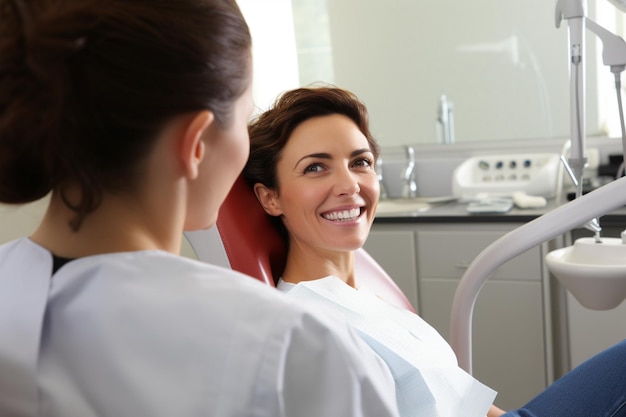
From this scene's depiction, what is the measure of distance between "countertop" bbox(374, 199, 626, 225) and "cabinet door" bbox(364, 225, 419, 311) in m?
0.05

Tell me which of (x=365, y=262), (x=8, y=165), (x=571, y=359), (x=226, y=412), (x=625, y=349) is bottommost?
(x=571, y=359)

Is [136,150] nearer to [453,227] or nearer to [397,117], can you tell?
[453,227]

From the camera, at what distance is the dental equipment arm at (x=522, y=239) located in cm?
134

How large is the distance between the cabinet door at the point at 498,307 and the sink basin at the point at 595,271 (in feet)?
3.24

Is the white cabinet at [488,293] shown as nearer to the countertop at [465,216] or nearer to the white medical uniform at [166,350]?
the countertop at [465,216]

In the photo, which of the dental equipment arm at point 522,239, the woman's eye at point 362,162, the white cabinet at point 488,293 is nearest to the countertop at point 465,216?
the white cabinet at point 488,293

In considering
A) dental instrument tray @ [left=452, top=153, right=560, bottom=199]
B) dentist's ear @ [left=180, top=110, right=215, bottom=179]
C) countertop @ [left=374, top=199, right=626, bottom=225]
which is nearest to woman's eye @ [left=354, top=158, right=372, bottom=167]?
dentist's ear @ [left=180, top=110, right=215, bottom=179]

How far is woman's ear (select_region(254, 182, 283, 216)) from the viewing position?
1.58 m

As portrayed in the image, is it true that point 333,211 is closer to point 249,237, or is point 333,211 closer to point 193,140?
point 249,237

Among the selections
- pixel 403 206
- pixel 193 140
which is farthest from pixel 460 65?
pixel 193 140

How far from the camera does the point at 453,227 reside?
8.64ft

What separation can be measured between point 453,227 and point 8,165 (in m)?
2.08

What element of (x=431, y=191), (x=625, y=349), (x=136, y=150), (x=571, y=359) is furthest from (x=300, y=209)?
(x=431, y=191)

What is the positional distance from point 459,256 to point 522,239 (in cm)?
120
